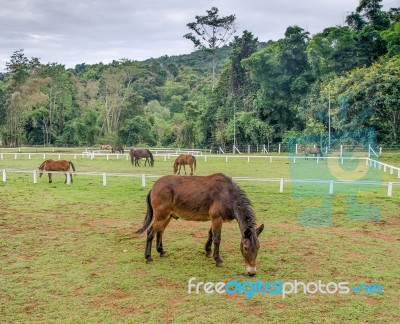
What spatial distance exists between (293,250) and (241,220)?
6.69 ft

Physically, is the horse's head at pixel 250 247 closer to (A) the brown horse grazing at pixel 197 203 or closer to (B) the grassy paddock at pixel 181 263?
(B) the grassy paddock at pixel 181 263

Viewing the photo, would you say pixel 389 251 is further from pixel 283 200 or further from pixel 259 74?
pixel 259 74

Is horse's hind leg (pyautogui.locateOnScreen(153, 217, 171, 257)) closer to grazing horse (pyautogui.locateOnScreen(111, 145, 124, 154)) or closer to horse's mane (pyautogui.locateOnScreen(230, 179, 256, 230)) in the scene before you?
horse's mane (pyautogui.locateOnScreen(230, 179, 256, 230))

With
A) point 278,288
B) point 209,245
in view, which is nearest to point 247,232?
point 278,288

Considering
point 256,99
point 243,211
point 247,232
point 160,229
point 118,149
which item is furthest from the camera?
point 256,99

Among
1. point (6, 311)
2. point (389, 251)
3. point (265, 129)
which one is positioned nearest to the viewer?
point (6, 311)

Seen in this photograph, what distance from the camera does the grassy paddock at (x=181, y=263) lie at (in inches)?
205

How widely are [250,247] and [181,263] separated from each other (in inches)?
62.7

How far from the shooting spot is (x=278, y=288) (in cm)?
591

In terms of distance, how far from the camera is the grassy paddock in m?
5.20

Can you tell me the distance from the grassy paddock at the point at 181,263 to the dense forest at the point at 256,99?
2222 cm

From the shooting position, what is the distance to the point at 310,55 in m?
39.3

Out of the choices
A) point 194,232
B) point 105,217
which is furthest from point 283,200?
point 105,217

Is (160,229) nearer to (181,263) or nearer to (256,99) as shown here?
(181,263)
